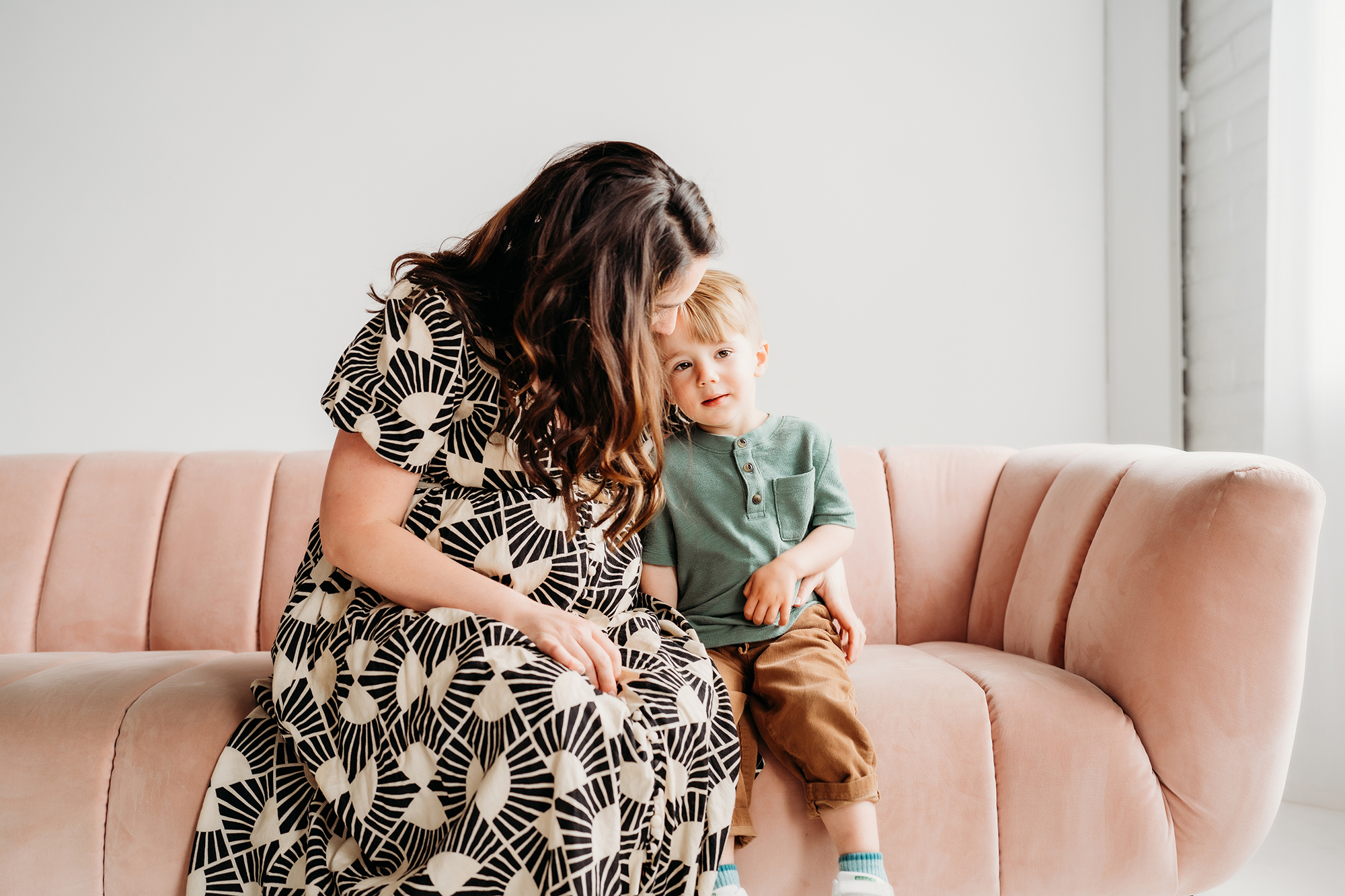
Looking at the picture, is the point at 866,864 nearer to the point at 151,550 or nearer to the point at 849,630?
the point at 849,630

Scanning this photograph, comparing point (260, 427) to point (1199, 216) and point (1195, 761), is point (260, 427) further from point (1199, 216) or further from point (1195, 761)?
point (1199, 216)

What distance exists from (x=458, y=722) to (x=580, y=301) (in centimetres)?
50

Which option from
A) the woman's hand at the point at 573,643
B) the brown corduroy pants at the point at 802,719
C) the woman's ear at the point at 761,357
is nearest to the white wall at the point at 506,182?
→ the woman's ear at the point at 761,357

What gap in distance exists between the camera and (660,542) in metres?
1.25

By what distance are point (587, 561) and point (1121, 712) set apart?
0.75m

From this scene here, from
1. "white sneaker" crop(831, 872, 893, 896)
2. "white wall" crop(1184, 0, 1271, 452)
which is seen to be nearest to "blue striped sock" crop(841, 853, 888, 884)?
"white sneaker" crop(831, 872, 893, 896)

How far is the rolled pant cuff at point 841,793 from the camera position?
3.13 ft

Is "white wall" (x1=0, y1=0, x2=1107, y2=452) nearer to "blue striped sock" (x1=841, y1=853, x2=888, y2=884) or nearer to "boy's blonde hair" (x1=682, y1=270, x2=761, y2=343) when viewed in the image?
"boy's blonde hair" (x1=682, y1=270, x2=761, y2=343)

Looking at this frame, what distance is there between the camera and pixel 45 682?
1.11 metres

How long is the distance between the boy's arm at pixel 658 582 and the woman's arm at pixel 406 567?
32 cm

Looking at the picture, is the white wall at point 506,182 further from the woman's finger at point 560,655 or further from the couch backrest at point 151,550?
the woman's finger at point 560,655

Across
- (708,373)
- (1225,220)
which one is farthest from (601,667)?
(1225,220)

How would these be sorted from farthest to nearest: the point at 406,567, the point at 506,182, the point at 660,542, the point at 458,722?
the point at 506,182, the point at 660,542, the point at 406,567, the point at 458,722

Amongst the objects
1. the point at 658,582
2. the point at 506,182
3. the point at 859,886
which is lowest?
the point at 859,886
